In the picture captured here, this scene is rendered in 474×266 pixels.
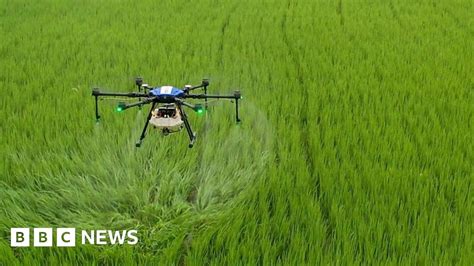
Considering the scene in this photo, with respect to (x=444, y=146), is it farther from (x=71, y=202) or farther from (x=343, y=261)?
(x=71, y=202)

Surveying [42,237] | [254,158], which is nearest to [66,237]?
[42,237]

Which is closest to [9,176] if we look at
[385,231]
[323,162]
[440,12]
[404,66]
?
[323,162]

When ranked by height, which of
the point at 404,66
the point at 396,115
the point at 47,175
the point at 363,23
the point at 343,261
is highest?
A: the point at 363,23

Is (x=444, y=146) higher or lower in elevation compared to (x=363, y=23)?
lower

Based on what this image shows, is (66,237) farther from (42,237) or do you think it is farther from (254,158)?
(254,158)

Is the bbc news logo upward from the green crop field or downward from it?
downward
